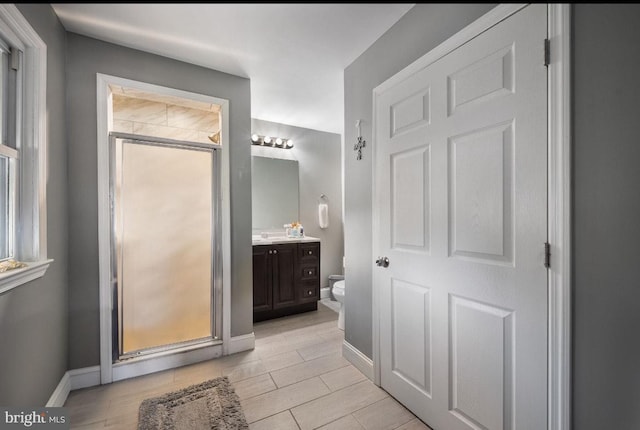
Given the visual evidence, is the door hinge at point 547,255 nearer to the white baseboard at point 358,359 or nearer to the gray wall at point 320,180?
the white baseboard at point 358,359

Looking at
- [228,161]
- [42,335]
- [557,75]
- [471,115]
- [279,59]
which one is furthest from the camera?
[228,161]

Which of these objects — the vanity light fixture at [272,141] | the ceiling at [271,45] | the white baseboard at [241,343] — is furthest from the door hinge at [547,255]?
the vanity light fixture at [272,141]

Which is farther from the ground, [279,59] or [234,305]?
[279,59]

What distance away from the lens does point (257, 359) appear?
91.0 inches

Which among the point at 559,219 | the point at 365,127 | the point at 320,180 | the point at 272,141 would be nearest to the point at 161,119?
the point at 272,141

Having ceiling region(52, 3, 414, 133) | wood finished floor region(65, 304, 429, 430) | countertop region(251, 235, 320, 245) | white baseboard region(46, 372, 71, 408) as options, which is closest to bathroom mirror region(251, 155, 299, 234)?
countertop region(251, 235, 320, 245)

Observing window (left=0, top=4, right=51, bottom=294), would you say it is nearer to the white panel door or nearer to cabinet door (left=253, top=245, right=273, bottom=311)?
cabinet door (left=253, top=245, right=273, bottom=311)

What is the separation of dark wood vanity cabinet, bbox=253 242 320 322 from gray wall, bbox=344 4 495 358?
104 cm

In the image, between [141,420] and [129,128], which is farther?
[129,128]

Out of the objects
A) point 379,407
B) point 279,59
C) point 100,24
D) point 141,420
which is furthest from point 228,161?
point 379,407

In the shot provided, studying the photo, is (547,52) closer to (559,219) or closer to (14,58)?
(559,219)
